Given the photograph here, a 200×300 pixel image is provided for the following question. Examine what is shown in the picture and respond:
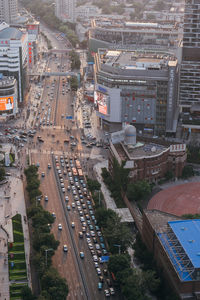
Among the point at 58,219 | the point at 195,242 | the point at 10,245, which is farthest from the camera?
the point at 58,219

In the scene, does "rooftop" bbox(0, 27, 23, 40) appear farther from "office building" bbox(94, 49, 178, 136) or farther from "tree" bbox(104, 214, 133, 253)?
"tree" bbox(104, 214, 133, 253)

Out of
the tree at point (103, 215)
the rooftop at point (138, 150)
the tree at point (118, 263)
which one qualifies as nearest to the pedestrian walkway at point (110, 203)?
the tree at point (103, 215)

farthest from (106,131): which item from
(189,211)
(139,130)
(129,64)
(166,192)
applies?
(189,211)

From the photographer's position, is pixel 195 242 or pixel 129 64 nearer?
pixel 195 242

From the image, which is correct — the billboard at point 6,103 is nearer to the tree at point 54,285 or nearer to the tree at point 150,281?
the tree at point 54,285

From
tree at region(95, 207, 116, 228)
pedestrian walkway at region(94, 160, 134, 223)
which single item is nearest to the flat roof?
tree at region(95, 207, 116, 228)

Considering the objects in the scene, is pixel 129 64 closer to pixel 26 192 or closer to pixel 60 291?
pixel 26 192

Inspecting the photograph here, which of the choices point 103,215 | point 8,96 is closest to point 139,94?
point 8,96
